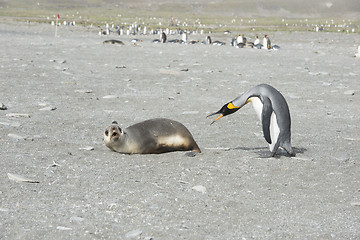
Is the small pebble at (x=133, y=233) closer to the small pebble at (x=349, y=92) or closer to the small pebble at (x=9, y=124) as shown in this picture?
the small pebble at (x=9, y=124)

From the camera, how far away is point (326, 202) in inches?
164

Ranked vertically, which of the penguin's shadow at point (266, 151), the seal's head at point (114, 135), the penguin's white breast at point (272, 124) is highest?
the penguin's white breast at point (272, 124)

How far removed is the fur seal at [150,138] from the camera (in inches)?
212

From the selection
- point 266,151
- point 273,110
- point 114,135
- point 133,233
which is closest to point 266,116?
point 273,110

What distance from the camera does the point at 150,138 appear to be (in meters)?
5.54

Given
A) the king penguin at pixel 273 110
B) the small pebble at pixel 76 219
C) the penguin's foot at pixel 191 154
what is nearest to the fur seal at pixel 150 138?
the penguin's foot at pixel 191 154

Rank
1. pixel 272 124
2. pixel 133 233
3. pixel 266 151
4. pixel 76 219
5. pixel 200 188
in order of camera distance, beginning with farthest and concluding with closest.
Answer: pixel 266 151 → pixel 272 124 → pixel 200 188 → pixel 76 219 → pixel 133 233

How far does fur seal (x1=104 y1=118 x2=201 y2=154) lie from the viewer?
539 cm

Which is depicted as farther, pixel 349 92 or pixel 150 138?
pixel 349 92

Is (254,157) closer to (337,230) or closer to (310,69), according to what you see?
(337,230)

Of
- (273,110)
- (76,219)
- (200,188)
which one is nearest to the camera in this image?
(76,219)

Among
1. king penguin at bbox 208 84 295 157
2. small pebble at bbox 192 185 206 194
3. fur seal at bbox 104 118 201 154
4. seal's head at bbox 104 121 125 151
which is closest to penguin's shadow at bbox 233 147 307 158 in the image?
king penguin at bbox 208 84 295 157

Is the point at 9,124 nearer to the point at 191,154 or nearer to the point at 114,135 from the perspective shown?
the point at 114,135

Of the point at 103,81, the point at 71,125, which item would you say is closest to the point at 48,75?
the point at 103,81
